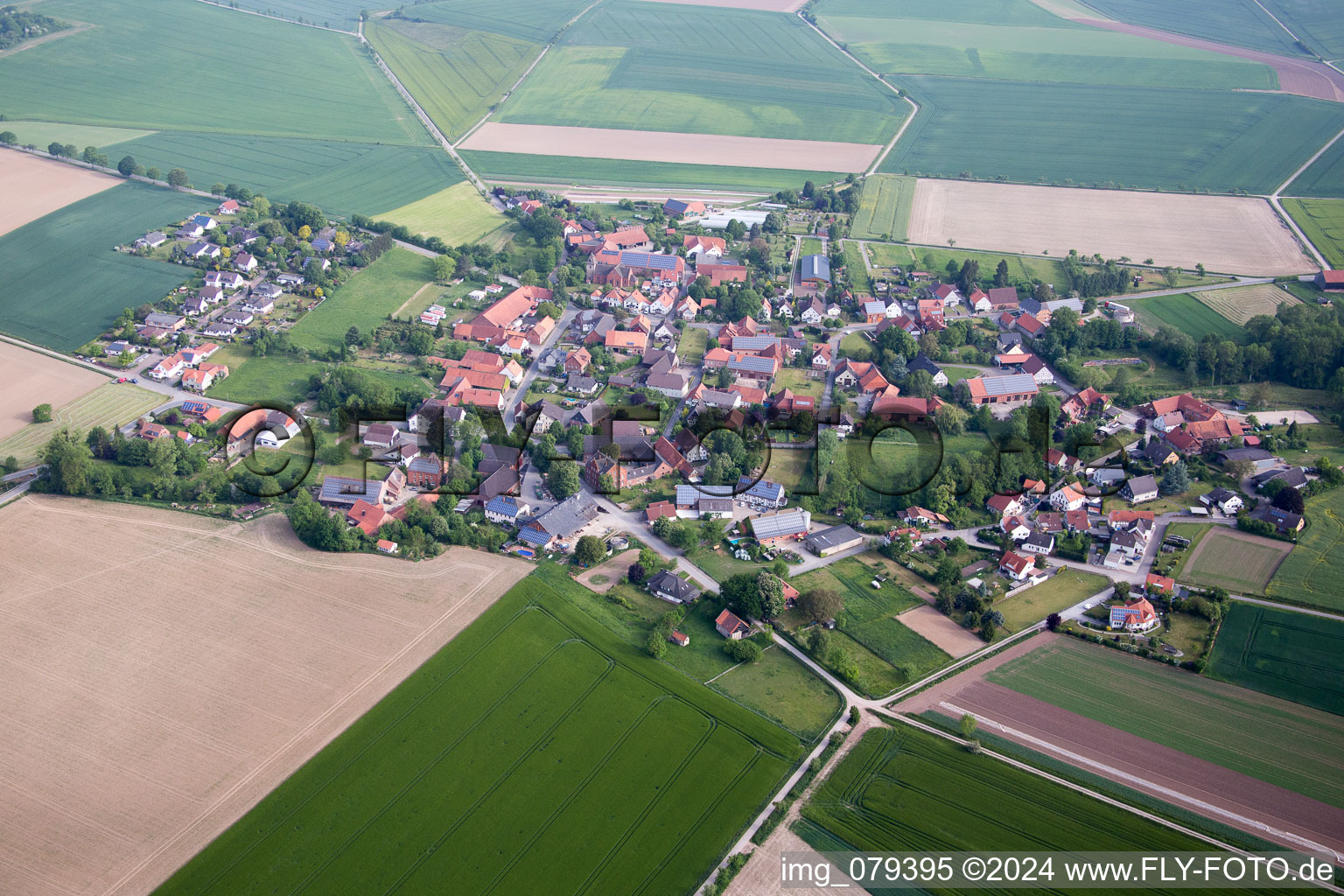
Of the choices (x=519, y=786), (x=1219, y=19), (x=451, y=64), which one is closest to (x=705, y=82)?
(x=451, y=64)

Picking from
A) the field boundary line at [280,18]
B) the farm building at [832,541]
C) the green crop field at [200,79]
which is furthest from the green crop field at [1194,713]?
the field boundary line at [280,18]

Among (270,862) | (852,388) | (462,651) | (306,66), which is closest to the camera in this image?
(270,862)

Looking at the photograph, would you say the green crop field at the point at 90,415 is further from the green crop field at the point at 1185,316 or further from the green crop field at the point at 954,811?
the green crop field at the point at 1185,316

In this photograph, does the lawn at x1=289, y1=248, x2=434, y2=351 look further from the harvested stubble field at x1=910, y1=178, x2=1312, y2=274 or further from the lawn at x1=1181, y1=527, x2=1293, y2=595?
the lawn at x1=1181, y1=527, x2=1293, y2=595

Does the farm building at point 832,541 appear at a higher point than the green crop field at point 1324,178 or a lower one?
lower

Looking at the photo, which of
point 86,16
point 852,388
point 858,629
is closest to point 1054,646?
point 858,629

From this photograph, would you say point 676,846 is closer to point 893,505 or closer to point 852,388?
point 893,505
